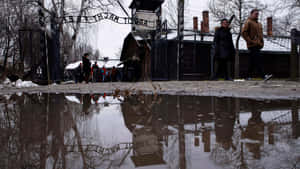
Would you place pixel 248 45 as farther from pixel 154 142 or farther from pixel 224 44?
pixel 154 142

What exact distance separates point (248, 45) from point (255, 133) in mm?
5423

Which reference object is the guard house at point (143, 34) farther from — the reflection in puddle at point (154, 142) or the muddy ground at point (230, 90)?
the reflection in puddle at point (154, 142)

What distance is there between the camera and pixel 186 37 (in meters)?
17.4

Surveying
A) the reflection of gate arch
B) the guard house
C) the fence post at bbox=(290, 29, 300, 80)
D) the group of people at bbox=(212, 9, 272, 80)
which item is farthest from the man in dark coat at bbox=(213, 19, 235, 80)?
the guard house

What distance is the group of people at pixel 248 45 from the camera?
21.0 ft

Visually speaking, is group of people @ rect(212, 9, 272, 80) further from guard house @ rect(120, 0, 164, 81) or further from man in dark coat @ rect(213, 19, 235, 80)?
guard house @ rect(120, 0, 164, 81)

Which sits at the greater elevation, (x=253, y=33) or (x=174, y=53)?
(x=253, y=33)

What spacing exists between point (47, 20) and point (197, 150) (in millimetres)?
11220

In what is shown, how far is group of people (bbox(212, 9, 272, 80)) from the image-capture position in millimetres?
6398

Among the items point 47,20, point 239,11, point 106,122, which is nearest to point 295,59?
point 106,122

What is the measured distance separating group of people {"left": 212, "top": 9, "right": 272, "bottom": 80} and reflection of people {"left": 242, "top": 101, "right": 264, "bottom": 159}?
4.38 meters

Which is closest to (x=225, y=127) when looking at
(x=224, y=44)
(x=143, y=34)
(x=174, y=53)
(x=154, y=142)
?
(x=154, y=142)

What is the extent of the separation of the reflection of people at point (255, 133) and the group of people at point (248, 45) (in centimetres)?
438

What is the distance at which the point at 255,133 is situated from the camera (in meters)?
1.65
